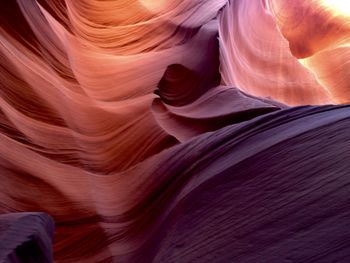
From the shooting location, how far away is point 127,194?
4.89 feet

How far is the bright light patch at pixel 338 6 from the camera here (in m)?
4.09

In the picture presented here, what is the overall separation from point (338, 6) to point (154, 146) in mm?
3118

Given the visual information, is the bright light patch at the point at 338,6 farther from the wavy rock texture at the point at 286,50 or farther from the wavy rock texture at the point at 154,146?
the wavy rock texture at the point at 154,146

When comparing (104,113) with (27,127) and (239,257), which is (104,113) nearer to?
(27,127)

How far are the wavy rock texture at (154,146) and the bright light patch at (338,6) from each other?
1.69 metres

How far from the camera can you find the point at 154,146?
1.72m

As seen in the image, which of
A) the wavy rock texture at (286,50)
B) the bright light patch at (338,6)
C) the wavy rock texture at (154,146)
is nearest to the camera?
the wavy rock texture at (154,146)

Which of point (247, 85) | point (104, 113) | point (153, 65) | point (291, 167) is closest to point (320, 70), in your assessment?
point (247, 85)

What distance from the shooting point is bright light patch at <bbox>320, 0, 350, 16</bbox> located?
4.09 metres

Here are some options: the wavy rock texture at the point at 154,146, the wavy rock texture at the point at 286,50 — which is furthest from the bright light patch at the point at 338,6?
the wavy rock texture at the point at 154,146

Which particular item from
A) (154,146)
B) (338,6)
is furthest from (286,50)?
(154,146)

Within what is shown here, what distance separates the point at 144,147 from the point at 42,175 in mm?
445

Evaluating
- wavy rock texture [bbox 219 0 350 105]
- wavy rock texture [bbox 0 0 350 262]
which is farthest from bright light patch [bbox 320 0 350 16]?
wavy rock texture [bbox 0 0 350 262]

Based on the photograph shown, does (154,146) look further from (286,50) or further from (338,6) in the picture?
(338,6)
